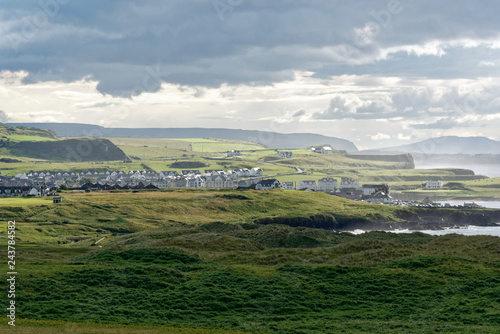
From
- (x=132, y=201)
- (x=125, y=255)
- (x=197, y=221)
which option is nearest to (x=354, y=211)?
(x=197, y=221)

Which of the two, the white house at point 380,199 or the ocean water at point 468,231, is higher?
the white house at point 380,199

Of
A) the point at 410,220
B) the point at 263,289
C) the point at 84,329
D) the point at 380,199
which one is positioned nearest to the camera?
the point at 84,329

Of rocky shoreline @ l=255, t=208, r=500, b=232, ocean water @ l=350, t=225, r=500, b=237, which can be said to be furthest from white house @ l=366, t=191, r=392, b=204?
ocean water @ l=350, t=225, r=500, b=237

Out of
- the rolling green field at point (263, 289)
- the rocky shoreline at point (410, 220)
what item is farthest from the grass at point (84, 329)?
the rocky shoreline at point (410, 220)

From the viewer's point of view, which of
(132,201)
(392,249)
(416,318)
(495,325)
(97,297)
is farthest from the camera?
(132,201)

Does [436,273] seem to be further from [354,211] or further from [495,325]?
[354,211]

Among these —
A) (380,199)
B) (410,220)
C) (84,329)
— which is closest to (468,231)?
(410,220)

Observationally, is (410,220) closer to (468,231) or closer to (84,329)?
(468,231)

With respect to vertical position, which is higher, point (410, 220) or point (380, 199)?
point (380, 199)

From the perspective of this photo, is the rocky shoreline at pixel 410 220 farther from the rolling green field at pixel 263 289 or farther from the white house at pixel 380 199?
the rolling green field at pixel 263 289

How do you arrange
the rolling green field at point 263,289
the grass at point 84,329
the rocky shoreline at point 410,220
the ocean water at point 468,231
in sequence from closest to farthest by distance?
the grass at point 84,329, the rolling green field at point 263,289, the ocean water at point 468,231, the rocky shoreline at point 410,220

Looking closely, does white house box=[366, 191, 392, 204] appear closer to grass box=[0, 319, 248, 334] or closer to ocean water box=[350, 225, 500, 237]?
ocean water box=[350, 225, 500, 237]
